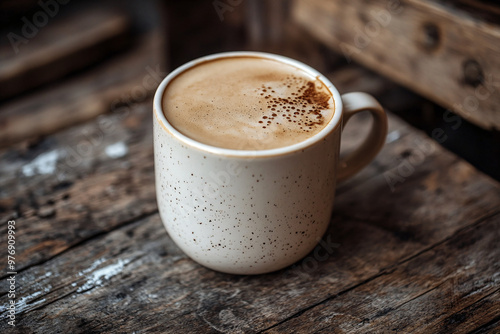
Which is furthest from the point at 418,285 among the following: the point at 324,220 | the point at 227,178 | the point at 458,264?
the point at 227,178

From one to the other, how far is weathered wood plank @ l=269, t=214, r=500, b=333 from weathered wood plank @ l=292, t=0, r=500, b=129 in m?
0.38

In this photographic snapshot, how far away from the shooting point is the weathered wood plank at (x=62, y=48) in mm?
1940

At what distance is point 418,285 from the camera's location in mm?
824

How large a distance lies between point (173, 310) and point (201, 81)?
385mm

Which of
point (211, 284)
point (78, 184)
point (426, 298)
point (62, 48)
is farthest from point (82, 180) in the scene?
point (62, 48)

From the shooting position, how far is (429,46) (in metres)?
1.19

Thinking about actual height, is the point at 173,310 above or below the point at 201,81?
below

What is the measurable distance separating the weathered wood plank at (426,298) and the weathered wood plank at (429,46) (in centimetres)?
38

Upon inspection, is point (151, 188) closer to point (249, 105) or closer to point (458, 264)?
point (249, 105)
